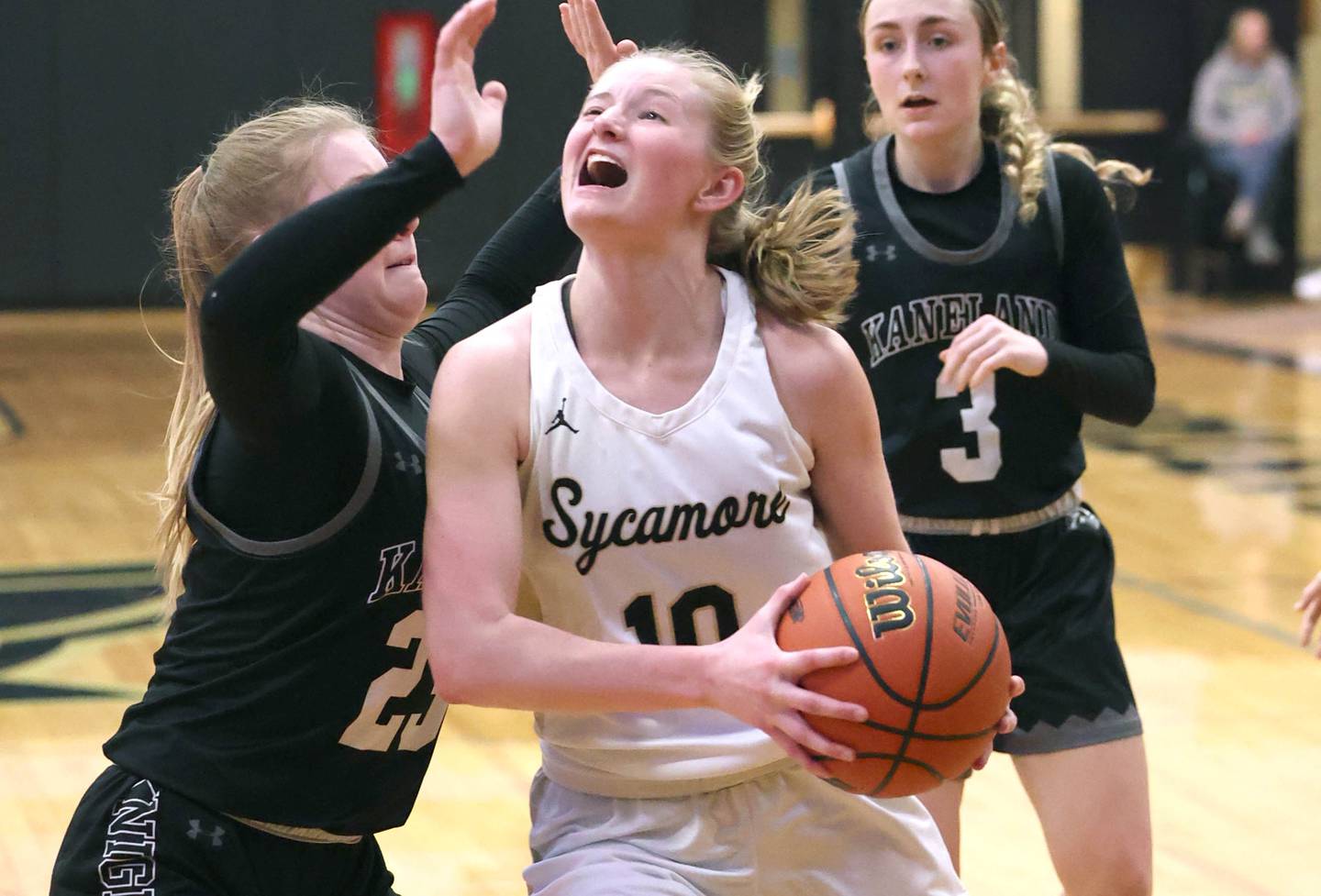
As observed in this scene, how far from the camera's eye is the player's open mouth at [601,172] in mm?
2387

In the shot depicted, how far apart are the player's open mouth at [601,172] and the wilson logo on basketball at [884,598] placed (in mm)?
600

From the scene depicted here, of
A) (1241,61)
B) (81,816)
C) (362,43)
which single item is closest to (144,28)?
(362,43)

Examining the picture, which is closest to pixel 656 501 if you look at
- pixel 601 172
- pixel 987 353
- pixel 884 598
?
pixel 884 598

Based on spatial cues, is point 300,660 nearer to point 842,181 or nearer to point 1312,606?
point 842,181

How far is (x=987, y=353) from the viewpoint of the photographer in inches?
119

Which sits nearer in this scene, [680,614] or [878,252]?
[680,614]

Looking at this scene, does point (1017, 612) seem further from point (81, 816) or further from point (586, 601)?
point (81, 816)

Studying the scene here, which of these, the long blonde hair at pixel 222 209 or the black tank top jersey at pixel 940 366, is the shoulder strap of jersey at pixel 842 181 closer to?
the black tank top jersey at pixel 940 366

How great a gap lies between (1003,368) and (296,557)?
57.0 inches

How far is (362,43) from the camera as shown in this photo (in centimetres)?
1347

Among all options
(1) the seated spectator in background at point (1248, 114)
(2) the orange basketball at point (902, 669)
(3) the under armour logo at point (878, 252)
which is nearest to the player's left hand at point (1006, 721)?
(2) the orange basketball at point (902, 669)

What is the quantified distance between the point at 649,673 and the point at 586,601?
225mm

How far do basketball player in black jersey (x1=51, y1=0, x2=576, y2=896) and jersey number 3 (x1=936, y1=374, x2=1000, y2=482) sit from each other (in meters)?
1.13

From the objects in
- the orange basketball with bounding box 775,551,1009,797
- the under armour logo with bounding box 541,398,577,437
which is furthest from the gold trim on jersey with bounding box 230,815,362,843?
the orange basketball with bounding box 775,551,1009,797
